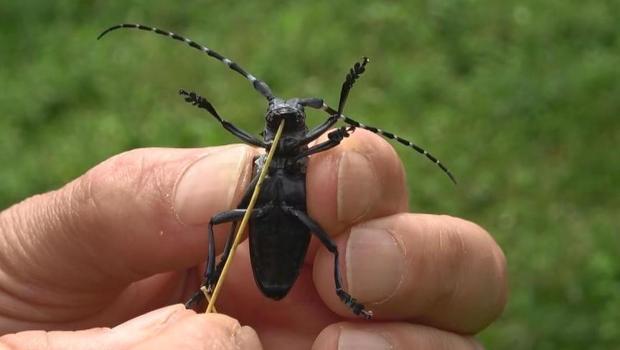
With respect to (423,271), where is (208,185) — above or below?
above

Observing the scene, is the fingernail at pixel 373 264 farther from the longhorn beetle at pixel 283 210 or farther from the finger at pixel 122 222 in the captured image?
the finger at pixel 122 222

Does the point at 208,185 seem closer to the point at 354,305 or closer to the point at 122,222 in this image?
the point at 122,222

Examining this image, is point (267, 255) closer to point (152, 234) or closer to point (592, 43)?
point (152, 234)

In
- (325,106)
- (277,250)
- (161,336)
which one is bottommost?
(161,336)

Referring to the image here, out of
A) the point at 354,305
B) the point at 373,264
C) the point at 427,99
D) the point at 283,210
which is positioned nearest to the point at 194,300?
the point at 283,210

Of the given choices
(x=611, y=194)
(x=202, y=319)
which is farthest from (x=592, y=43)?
(x=202, y=319)

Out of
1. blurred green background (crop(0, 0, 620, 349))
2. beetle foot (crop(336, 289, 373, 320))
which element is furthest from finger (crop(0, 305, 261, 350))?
blurred green background (crop(0, 0, 620, 349))

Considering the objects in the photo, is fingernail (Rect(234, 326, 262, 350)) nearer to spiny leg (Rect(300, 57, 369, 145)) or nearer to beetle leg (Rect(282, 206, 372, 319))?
beetle leg (Rect(282, 206, 372, 319))

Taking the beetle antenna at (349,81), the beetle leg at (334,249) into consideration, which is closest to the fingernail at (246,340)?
the beetle leg at (334,249)
